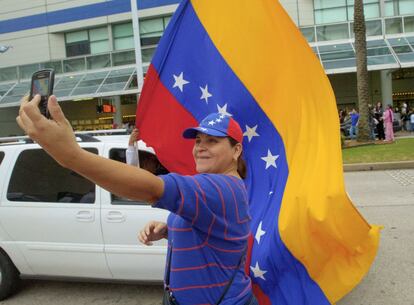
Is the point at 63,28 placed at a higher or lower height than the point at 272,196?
higher

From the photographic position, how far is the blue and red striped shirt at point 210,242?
1728mm

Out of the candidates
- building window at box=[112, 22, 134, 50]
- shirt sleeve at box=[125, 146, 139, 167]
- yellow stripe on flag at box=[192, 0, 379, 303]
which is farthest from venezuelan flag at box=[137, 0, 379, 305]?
building window at box=[112, 22, 134, 50]

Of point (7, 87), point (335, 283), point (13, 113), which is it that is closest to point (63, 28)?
point (7, 87)

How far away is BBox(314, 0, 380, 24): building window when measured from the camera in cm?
2875

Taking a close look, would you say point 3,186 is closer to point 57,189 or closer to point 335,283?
point 57,189

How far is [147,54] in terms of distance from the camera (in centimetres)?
3192

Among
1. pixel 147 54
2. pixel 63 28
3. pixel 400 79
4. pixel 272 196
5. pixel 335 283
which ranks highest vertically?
pixel 63 28

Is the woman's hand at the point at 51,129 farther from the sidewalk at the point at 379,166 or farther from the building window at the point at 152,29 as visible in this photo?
the building window at the point at 152,29

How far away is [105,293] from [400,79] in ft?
103

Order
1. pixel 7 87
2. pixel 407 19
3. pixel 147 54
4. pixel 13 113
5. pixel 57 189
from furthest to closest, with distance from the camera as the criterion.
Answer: pixel 13 113
pixel 7 87
pixel 147 54
pixel 407 19
pixel 57 189

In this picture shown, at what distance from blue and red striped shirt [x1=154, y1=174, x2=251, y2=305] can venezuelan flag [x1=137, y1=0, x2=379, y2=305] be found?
1.80 metres

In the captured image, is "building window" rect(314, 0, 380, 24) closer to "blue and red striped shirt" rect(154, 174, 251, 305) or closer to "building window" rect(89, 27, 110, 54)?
"building window" rect(89, 27, 110, 54)

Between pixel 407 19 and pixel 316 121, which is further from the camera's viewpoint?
pixel 407 19

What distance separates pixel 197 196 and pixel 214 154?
1.25 feet
